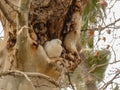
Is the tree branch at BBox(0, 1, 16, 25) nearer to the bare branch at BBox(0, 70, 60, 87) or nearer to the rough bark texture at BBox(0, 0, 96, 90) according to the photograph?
the rough bark texture at BBox(0, 0, 96, 90)

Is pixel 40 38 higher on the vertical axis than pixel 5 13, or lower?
lower

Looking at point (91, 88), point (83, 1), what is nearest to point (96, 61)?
point (91, 88)

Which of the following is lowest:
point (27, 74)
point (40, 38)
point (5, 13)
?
point (27, 74)

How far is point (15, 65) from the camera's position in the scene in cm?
182

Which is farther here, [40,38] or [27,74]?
[40,38]

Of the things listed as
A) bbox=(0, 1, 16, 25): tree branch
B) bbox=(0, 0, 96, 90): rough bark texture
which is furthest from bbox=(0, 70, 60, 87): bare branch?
bbox=(0, 1, 16, 25): tree branch

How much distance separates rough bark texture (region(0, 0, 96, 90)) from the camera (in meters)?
1.74

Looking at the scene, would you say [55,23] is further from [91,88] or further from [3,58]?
[91,88]

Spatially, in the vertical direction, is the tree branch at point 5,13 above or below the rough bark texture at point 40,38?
above

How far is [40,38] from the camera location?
1.92m

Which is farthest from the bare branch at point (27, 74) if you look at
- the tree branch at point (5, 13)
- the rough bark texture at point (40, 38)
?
the tree branch at point (5, 13)

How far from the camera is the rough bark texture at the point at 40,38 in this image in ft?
5.72

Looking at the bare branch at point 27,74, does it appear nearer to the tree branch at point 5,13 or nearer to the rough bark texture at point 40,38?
the rough bark texture at point 40,38

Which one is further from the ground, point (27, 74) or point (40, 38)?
point (40, 38)
